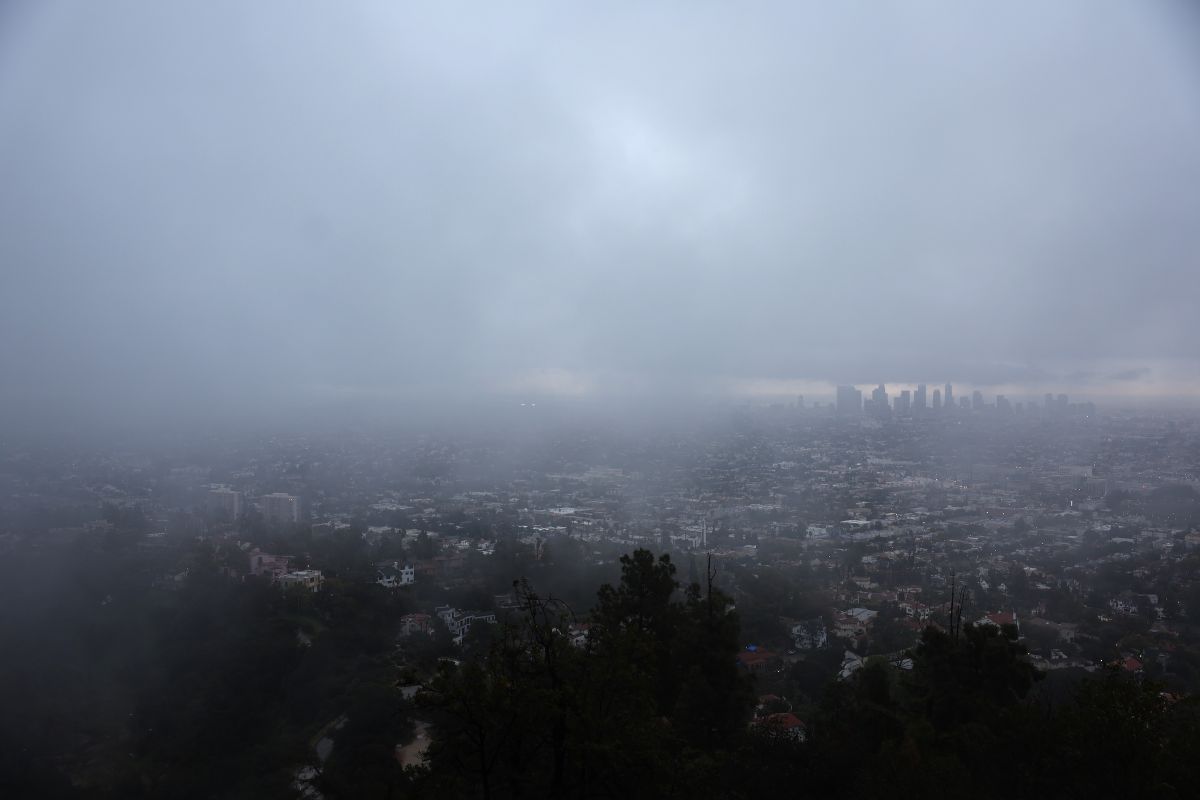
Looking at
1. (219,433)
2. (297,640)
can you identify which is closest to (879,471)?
(297,640)

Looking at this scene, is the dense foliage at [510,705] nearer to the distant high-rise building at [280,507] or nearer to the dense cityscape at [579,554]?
the dense cityscape at [579,554]

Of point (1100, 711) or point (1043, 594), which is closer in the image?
point (1100, 711)

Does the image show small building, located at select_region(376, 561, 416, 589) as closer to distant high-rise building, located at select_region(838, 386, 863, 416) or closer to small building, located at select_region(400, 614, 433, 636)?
small building, located at select_region(400, 614, 433, 636)

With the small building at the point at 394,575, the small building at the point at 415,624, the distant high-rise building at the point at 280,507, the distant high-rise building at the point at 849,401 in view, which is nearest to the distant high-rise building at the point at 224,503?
the distant high-rise building at the point at 280,507

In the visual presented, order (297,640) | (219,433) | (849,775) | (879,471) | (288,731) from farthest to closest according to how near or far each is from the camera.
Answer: (219,433) → (879,471) → (297,640) → (288,731) → (849,775)

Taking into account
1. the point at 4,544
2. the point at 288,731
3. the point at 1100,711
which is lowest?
the point at 288,731

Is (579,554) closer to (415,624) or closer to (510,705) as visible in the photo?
(415,624)

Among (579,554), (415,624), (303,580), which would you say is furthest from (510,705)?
(579,554)

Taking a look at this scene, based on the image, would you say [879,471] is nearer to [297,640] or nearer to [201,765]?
[297,640]
